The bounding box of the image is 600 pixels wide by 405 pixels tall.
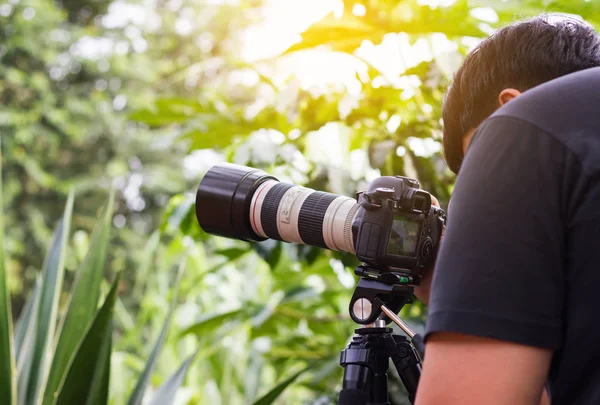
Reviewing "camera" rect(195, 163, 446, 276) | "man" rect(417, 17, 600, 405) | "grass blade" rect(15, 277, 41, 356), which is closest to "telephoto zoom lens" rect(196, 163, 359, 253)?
Result: "camera" rect(195, 163, 446, 276)

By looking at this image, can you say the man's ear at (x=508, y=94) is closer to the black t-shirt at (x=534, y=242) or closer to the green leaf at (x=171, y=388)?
the black t-shirt at (x=534, y=242)

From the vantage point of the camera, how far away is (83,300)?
1247mm

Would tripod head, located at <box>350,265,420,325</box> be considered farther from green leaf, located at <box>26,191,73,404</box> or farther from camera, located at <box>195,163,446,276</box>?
green leaf, located at <box>26,191,73,404</box>

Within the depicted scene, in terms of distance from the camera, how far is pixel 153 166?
28.8 feet

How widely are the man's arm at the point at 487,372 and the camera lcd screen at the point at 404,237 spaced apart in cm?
18

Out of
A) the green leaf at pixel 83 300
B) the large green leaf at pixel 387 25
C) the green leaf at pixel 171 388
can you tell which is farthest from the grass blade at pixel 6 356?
the large green leaf at pixel 387 25

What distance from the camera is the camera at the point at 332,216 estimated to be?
24.7 inches

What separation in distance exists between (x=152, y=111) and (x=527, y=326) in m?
1.11

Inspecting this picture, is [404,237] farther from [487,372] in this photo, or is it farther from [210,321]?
[210,321]

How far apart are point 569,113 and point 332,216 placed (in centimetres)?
30

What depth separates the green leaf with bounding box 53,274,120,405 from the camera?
3.45ft

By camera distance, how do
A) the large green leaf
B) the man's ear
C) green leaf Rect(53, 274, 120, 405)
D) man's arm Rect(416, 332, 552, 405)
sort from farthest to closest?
the large green leaf → green leaf Rect(53, 274, 120, 405) → the man's ear → man's arm Rect(416, 332, 552, 405)

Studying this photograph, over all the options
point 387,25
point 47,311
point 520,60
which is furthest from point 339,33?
point 47,311

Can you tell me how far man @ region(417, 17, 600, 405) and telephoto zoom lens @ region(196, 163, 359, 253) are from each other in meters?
0.26
